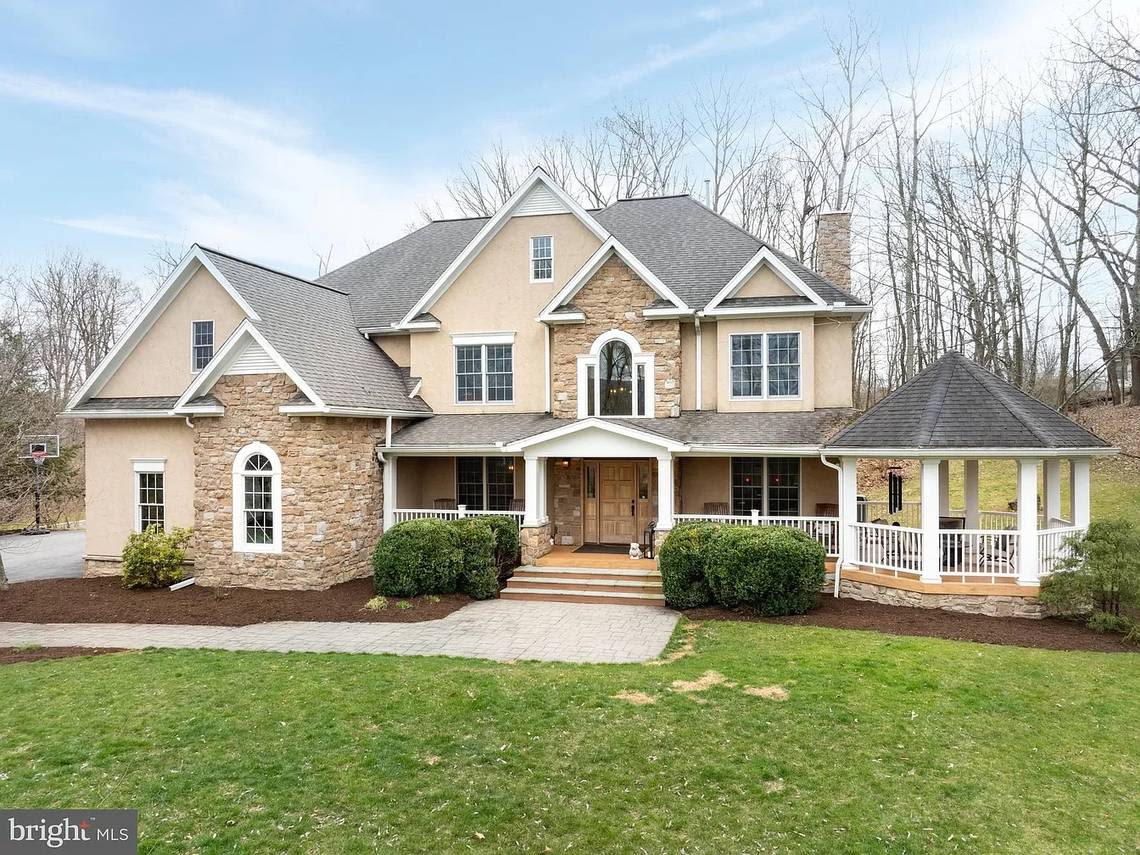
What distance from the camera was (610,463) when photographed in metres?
17.1

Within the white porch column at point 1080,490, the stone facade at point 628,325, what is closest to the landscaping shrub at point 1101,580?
the white porch column at point 1080,490

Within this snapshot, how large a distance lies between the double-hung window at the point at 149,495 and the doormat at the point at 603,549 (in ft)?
33.7

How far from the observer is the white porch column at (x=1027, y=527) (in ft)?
39.4

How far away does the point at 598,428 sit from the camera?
48.6 feet

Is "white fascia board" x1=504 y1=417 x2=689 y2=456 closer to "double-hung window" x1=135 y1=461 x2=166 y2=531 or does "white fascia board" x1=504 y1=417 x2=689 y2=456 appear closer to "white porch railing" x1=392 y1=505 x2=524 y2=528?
"white porch railing" x1=392 y1=505 x2=524 y2=528

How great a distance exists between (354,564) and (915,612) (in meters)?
11.5

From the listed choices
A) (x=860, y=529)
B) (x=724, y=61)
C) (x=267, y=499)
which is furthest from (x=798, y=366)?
(x=724, y=61)

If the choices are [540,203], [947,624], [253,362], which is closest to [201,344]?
[253,362]

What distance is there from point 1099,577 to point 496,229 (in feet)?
47.7

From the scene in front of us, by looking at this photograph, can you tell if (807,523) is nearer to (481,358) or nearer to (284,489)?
(481,358)

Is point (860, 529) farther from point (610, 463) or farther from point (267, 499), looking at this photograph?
point (267, 499)

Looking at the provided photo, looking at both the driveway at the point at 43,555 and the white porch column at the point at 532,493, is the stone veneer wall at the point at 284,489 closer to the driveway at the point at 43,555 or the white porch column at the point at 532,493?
the white porch column at the point at 532,493

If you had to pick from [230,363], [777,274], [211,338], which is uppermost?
[777,274]

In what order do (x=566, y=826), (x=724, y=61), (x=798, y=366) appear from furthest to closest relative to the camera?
(x=724, y=61) → (x=798, y=366) → (x=566, y=826)
